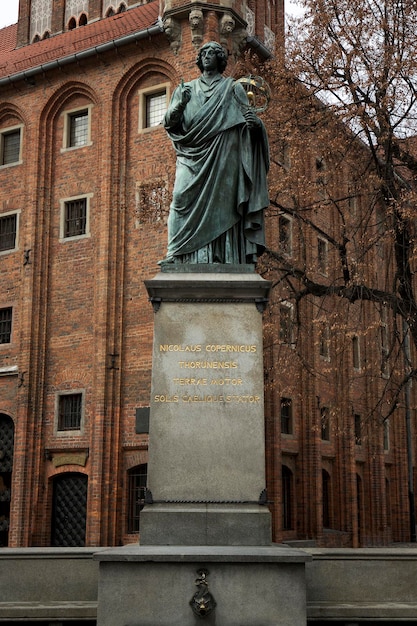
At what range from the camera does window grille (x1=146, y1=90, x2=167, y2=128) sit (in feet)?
76.1

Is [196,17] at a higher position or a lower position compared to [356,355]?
higher

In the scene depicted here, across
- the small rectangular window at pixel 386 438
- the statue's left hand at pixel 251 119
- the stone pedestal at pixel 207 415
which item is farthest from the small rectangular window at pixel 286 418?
the stone pedestal at pixel 207 415

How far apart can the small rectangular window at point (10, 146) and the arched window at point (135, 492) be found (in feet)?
34.2

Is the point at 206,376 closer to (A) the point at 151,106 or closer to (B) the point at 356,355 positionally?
(A) the point at 151,106

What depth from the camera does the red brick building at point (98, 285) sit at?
21516 mm

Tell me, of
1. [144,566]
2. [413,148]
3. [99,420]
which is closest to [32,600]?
[144,566]

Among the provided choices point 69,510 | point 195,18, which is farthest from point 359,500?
point 195,18

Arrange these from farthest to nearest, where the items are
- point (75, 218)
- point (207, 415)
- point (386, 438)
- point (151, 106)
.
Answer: point (386, 438) < point (75, 218) < point (151, 106) < point (207, 415)

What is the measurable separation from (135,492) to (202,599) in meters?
14.6

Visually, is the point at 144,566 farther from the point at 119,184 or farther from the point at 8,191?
the point at 8,191

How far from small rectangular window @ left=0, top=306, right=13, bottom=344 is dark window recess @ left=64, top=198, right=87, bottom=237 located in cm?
276

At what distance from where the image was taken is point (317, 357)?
85.9 feet

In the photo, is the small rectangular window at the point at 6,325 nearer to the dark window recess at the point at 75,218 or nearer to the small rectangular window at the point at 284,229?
the dark window recess at the point at 75,218

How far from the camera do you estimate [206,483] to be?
7.82m
